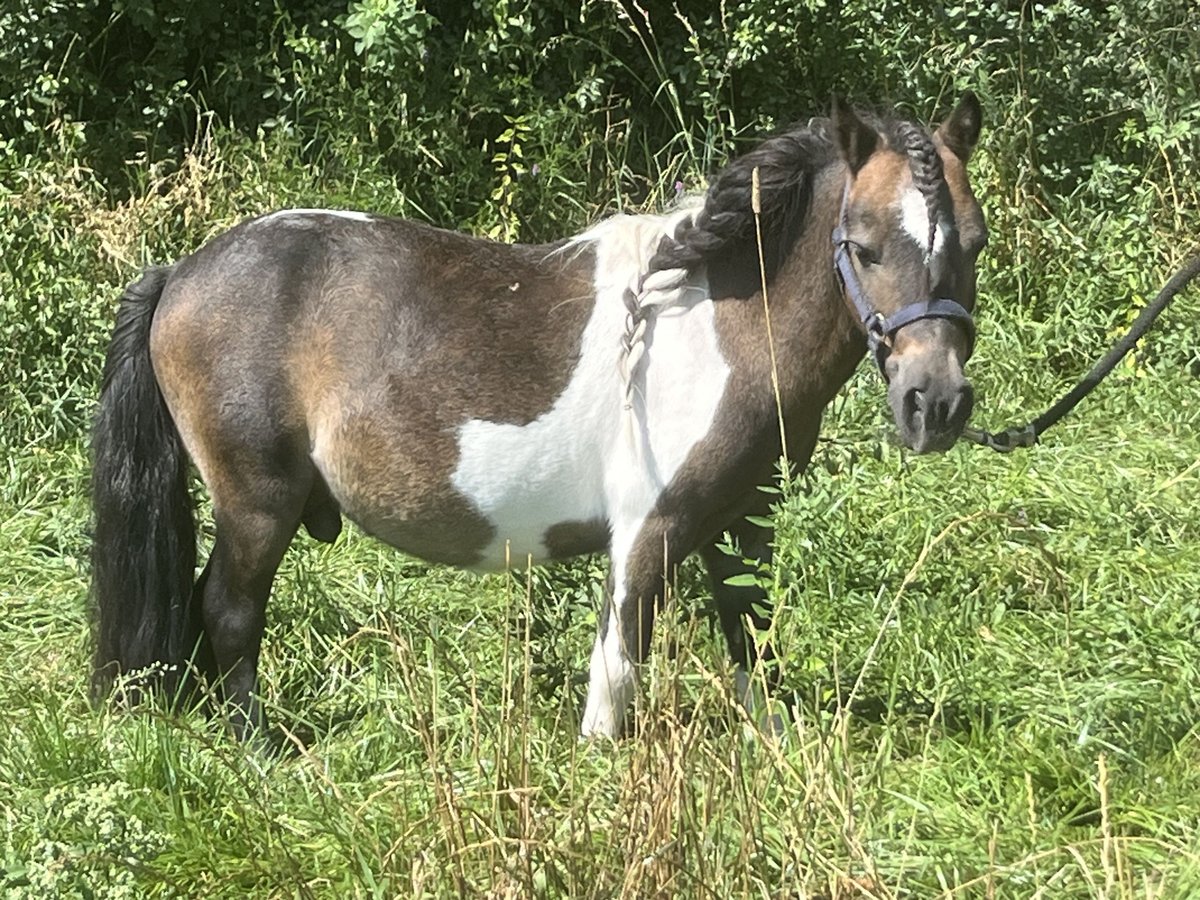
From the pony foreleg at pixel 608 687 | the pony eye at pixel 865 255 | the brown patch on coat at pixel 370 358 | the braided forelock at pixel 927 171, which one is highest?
the braided forelock at pixel 927 171

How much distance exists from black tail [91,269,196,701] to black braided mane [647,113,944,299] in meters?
1.39

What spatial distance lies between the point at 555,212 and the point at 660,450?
3.29m

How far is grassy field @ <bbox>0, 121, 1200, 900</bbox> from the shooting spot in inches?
111

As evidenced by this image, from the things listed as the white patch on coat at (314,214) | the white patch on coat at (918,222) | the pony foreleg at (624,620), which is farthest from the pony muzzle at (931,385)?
the white patch on coat at (314,214)

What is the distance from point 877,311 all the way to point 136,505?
2015mm

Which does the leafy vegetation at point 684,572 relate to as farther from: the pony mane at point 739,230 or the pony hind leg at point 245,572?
the pony mane at point 739,230

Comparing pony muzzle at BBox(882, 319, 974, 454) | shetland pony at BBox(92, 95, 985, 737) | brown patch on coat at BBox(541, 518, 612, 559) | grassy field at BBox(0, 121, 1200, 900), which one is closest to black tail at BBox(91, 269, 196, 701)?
shetland pony at BBox(92, 95, 985, 737)

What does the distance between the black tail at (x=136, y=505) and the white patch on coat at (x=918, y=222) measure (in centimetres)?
197

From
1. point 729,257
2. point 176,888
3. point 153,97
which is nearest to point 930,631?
point 729,257

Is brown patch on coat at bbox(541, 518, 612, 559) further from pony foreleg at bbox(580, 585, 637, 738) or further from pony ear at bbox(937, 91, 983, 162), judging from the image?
pony ear at bbox(937, 91, 983, 162)

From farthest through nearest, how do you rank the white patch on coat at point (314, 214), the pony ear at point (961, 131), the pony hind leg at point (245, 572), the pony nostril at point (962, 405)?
the white patch on coat at point (314, 214) < the pony hind leg at point (245, 572) < the pony ear at point (961, 131) < the pony nostril at point (962, 405)

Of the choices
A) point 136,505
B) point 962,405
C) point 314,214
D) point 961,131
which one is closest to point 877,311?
point 962,405

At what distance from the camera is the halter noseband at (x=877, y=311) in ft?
11.8

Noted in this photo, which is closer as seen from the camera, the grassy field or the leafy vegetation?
the grassy field
